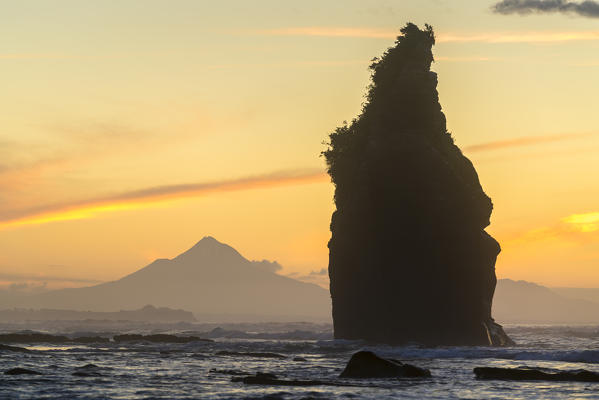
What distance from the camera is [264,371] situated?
3903 centimetres

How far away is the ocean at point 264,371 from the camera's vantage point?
29062mm

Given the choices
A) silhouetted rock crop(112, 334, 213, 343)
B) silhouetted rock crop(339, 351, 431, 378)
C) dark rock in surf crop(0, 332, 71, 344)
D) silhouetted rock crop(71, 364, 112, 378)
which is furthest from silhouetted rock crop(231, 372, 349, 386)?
dark rock in surf crop(0, 332, 71, 344)

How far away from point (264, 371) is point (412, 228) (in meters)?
24.7

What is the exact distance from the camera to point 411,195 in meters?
61.2

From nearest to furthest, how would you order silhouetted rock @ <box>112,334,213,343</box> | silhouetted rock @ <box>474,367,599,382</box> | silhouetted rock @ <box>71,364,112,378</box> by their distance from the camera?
silhouetted rock @ <box>474,367,599,382</box> → silhouetted rock @ <box>71,364,112,378</box> → silhouetted rock @ <box>112,334,213,343</box>

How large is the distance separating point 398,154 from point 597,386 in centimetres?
3204

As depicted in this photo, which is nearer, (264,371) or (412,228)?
(264,371)

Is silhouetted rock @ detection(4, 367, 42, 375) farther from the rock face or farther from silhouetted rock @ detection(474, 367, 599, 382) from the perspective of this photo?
the rock face

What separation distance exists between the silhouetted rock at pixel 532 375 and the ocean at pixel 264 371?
78 centimetres

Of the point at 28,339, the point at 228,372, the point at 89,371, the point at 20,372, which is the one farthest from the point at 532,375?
the point at 28,339

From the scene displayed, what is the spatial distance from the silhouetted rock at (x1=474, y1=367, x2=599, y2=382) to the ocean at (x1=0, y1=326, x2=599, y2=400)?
78 cm

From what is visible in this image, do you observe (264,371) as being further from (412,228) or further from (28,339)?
(28,339)

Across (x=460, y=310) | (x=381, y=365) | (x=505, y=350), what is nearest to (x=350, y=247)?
(x=460, y=310)

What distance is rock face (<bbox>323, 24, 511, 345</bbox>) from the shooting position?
60.1 meters
